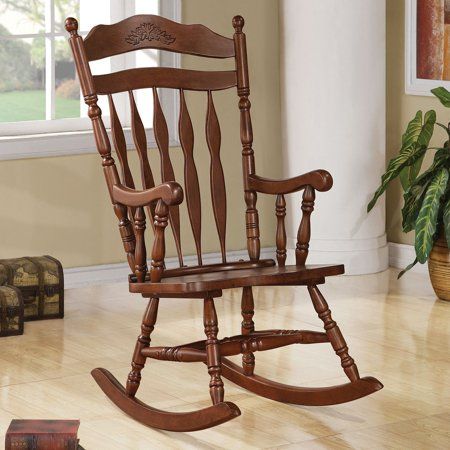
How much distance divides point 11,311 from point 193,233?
1.21 m

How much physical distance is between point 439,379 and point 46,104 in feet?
8.41

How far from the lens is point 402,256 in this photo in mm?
6000

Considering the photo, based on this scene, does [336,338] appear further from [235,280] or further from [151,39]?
[151,39]

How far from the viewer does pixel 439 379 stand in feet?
12.8

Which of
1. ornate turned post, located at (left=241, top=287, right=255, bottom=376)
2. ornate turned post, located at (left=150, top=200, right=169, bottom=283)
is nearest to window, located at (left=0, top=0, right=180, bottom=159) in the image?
ornate turned post, located at (left=241, top=287, right=255, bottom=376)

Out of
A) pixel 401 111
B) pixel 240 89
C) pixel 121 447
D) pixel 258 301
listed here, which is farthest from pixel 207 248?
pixel 121 447

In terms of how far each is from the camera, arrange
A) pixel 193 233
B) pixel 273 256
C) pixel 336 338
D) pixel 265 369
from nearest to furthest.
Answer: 1. pixel 336 338
2. pixel 193 233
3. pixel 265 369
4. pixel 273 256

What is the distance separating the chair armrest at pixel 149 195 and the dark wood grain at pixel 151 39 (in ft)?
1.64

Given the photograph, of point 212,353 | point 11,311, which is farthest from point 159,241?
point 11,311

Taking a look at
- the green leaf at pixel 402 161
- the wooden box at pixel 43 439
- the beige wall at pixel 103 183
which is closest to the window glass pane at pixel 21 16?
the beige wall at pixel 103 183

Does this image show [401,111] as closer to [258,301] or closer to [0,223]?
[258,301]

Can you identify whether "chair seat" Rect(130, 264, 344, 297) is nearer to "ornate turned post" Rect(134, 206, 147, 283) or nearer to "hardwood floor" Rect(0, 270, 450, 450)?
"ornate turned post" Rect(134, 206, 147, 283)

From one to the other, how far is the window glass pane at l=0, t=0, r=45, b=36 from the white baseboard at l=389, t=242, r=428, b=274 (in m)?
2.13

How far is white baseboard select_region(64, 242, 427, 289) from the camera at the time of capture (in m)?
5.58
